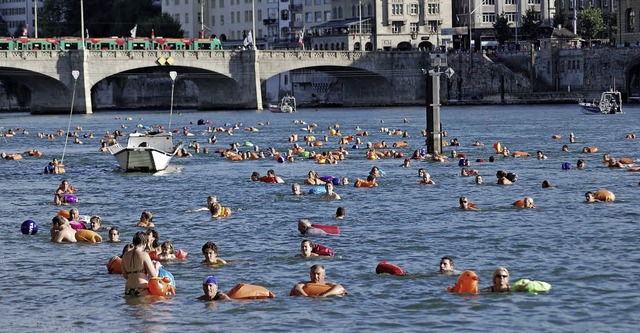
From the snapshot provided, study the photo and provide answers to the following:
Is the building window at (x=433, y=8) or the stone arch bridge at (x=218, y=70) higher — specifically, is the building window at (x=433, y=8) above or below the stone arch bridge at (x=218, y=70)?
above

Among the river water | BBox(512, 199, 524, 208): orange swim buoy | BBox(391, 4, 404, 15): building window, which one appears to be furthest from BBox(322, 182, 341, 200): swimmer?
BBox(391, 4, 404, 15): building window

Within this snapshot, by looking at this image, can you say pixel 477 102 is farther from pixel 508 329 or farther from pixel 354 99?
pixel 508 329

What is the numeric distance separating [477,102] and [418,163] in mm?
97860

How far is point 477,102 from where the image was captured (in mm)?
168625

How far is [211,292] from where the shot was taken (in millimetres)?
32531

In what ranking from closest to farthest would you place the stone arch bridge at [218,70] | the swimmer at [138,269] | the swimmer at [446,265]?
the swimmer at [138,269] → the swimmer at [446,265] → the stone arch bridge at [218,70]

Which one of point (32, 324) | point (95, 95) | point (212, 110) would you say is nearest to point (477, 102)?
point (212, 110)

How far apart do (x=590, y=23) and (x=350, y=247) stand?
464ft

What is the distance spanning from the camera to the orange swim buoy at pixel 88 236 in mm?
42406

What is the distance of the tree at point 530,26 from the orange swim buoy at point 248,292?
493ft

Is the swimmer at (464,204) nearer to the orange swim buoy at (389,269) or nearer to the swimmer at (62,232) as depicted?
the orange swim buoy at (389,269)

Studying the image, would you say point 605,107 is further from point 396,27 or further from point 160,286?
point 160,286

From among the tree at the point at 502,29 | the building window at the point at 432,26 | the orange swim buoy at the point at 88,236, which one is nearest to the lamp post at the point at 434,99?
the orange swim buoy at the point at 88,236

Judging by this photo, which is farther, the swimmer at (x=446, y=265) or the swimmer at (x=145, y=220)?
the swimmer at (x=145, y=220)
